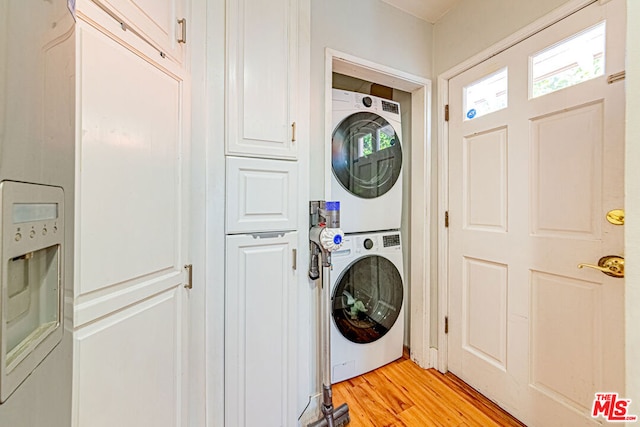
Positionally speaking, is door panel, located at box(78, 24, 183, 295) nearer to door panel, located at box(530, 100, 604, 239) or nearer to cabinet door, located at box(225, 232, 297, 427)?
cabinet door, located at box(225, 232, 297, 427)

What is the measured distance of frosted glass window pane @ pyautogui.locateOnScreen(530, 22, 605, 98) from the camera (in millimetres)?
1021

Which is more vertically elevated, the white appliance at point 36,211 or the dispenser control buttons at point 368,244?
the white appliance at point 36,211

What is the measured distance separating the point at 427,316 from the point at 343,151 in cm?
131

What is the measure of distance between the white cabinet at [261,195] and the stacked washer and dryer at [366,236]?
499 mm

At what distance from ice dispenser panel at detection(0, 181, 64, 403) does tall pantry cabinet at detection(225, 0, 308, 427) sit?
2.14ft

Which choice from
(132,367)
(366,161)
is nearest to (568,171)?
(366,161)

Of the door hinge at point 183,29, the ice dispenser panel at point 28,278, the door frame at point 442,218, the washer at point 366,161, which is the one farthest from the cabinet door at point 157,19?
the door frame at point 442,218

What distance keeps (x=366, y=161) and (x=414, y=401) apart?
4.96 ft

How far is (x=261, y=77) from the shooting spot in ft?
3.45

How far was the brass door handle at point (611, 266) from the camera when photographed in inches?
36.6

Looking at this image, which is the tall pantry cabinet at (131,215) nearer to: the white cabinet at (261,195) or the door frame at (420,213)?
the white cabinet at (261,195)

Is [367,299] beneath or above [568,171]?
beneath
